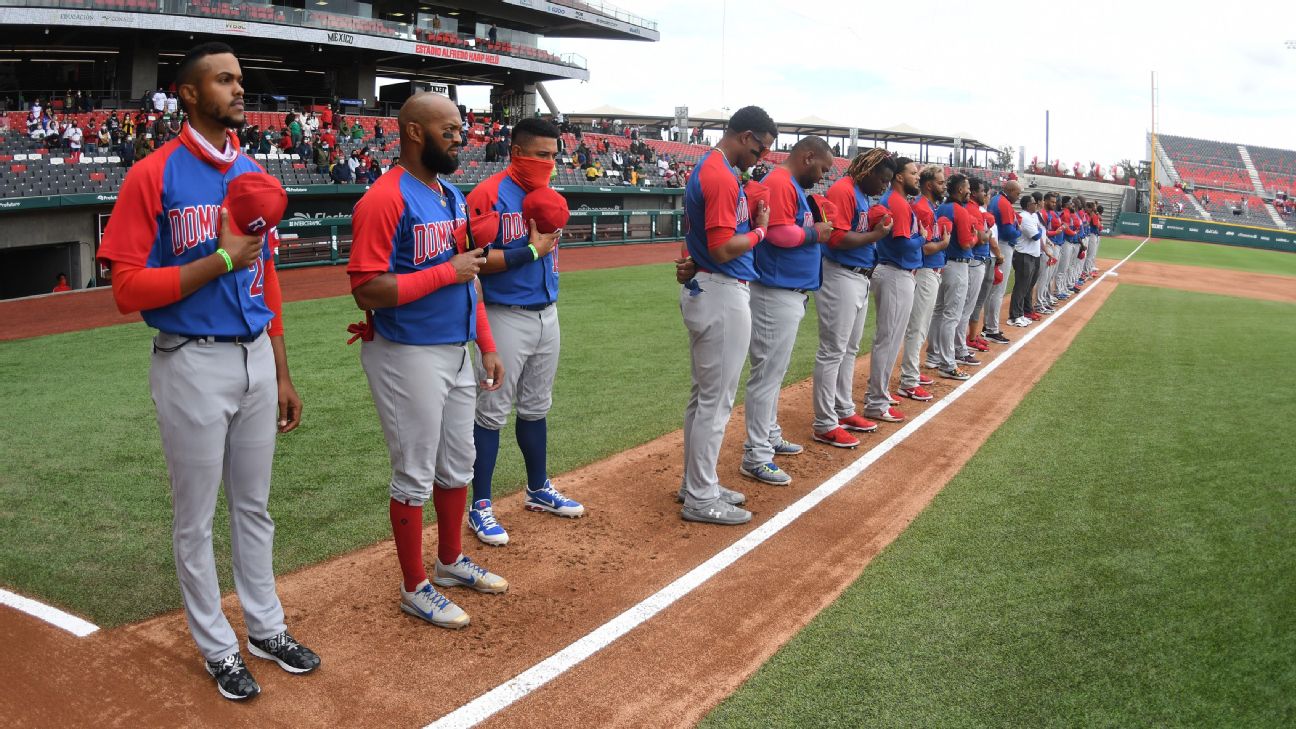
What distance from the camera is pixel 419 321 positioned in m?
3.61

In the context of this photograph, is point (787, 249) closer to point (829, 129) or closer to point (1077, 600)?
point (1077, 600)

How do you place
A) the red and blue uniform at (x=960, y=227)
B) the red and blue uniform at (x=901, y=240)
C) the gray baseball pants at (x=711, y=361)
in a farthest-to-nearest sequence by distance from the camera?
the red and blue uniform at (x=960, y=227)
the red and blue uniform at (x=901, y=240)
the gray baseball pants at (x=711, y=361)

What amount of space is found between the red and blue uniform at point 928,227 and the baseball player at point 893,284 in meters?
0.19

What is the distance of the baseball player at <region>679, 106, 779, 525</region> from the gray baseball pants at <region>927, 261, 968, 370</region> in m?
5.19

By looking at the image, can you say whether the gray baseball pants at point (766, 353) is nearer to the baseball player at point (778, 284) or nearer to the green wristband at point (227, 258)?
the baseball player at point (778, 284)

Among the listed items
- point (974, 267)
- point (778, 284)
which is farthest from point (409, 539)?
point (974, 267)

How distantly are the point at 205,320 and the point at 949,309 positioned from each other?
8.23 metres

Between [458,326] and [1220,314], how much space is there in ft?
53.8

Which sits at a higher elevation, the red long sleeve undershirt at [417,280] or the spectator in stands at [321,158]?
the spectator in stands at [321,158]

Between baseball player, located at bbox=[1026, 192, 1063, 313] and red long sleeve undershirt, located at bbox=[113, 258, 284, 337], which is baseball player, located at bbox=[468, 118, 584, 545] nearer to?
red long sleeve undershirt, located at bbox=[113, 258, 284, 337]

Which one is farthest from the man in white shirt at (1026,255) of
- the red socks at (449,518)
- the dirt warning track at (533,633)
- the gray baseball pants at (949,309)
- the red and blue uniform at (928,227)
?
the red socks at (449,518)

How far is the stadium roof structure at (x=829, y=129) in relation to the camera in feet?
184

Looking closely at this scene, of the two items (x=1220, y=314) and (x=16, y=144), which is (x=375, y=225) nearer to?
(x=1220, y=314)

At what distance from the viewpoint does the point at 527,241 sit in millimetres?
4688
